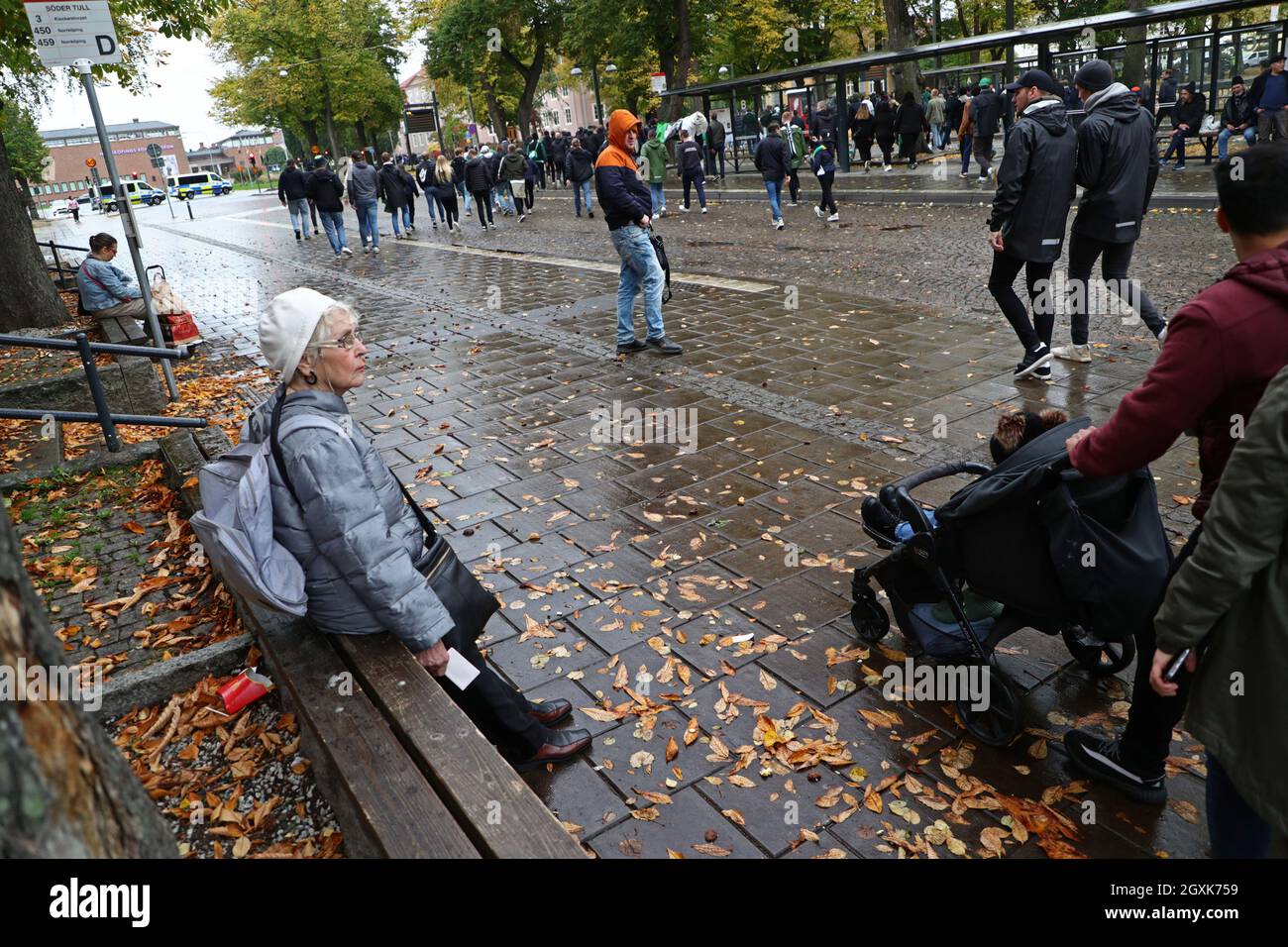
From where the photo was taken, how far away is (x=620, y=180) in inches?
340

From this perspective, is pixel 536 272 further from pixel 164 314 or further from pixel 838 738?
pixel 838 738

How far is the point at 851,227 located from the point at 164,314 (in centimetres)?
1101

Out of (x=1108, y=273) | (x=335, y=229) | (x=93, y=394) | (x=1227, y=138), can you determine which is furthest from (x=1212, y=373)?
(x=335, y=229)

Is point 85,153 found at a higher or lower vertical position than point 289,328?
higher

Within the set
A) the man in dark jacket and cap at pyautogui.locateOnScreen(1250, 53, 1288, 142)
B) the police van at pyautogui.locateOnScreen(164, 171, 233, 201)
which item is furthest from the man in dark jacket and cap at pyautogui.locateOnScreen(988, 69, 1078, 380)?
the police van at pyautogui.locateOnScreen(164, 171, 233, 201)

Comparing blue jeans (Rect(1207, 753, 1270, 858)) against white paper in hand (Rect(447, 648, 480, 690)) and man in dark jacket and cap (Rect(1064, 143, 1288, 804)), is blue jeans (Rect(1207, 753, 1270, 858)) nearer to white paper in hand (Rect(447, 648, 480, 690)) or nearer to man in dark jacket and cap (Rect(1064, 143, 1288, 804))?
man in dark jacket and cap (Rect(1064, 143, 1288, 804))

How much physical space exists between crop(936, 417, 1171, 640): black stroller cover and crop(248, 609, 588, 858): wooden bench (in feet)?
5.94

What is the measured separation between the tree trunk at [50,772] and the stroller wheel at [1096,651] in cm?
334

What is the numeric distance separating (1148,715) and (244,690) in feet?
10.7

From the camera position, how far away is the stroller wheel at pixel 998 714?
11.0 feet

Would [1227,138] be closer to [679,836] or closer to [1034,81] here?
[1034,81]

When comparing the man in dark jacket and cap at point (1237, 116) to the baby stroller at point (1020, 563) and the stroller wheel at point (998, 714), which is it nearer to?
the baby stroller at point (1020, 563)

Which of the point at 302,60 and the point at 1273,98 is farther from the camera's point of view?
the point at 302,60
